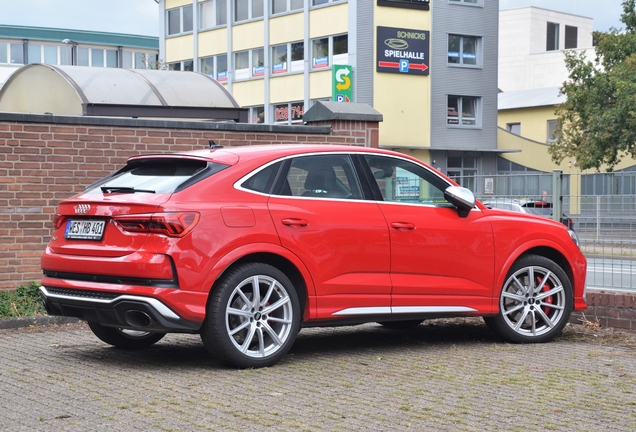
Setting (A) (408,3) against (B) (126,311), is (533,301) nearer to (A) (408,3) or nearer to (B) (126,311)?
(B) (126,311)

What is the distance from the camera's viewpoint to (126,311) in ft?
22.7

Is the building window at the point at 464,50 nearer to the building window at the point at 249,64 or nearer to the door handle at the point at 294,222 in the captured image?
the building window at the point at 249,64

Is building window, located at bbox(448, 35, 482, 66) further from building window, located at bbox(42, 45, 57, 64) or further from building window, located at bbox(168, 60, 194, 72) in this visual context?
building window, located at bbox(42, 45, 57, 64)

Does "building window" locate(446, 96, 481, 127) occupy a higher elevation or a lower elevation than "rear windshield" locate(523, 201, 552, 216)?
higher

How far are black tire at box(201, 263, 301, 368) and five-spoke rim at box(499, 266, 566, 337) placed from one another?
2.27 m

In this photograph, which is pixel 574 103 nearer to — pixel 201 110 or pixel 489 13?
pixel 489 13

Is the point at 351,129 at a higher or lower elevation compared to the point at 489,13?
lower

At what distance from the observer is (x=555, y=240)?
899cm

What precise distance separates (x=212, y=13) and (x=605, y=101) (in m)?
24.3

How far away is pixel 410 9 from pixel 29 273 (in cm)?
3916

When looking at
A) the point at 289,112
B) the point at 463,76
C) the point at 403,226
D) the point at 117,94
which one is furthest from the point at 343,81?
the point at 403,226

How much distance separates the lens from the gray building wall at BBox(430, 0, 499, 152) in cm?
4894

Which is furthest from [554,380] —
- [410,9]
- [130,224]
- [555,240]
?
[410,9]

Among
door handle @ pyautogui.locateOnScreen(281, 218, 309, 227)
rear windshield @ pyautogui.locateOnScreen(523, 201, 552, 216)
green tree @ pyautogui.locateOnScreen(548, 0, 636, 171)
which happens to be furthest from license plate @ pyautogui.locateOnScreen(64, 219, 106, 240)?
green tree @ pyautogui.locateOnScreen(548, 0, 636, 171)
